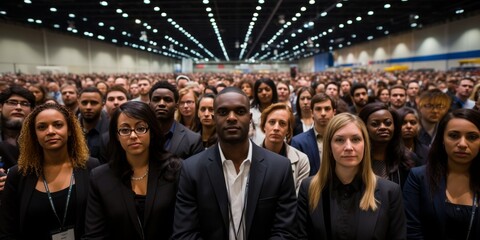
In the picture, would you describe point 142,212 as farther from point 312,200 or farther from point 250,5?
point 250,5

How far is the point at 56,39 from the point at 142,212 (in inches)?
1202

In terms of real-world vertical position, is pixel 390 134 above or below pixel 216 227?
above

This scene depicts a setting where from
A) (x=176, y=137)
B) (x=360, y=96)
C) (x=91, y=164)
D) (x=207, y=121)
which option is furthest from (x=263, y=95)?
(x=91, y=164)

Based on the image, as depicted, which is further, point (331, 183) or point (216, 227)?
point (331, 183)

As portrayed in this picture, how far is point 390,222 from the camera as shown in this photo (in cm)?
239

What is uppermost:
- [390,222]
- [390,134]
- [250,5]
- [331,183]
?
[250,5]

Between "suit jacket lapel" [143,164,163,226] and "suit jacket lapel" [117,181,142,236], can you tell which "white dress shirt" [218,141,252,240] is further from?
"suit jacket lapel" [117,181,142,236]

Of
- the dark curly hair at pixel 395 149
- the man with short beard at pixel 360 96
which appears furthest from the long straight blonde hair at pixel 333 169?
the man with short beard at pixel 360 96

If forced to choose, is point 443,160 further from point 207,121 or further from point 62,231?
point 62,231

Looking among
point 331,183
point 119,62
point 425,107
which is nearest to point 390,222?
point 331,183

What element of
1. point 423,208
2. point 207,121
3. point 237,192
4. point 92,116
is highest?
point 92,116

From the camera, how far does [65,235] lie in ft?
8.88

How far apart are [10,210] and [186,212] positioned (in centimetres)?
141

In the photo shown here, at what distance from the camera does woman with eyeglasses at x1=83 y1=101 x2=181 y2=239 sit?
8.32 feet
